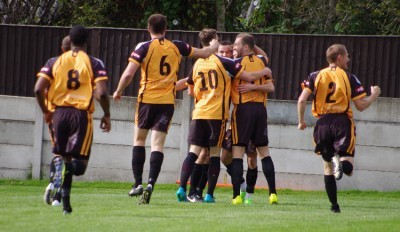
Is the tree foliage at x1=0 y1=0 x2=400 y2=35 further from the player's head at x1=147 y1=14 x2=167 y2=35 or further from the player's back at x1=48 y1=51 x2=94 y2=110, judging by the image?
the player's back at x1=48 y1=51 x2=94 y2=110

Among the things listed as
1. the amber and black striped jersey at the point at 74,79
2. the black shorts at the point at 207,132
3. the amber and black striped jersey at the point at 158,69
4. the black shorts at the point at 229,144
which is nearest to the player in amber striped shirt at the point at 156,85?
the amber and black striped jersey at the point at 158,69

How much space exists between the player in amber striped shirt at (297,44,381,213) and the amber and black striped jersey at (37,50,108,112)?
2.72m

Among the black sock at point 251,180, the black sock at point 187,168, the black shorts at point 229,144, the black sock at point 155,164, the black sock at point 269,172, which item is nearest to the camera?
the black sock at point 155,164

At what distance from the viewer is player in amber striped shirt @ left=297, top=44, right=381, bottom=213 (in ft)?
40.8

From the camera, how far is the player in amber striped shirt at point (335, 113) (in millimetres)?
12430

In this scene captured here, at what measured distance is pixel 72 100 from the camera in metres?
11.0

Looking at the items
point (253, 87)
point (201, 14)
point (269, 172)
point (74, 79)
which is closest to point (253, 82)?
point (253, 87)

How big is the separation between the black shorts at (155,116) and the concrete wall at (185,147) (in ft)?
16.1

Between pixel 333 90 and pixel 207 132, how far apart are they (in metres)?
1.81


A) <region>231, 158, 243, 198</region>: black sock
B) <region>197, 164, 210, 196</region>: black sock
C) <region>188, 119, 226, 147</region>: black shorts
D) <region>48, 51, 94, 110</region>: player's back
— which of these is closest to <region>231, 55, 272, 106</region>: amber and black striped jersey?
<region>188, 119, 226, 147</region>: black shorts

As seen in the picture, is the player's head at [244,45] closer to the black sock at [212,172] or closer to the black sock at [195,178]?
the black sock at [212,172]

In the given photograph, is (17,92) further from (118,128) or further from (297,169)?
(297,169)

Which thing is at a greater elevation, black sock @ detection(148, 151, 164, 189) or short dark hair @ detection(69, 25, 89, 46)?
short dark hair @ detection(69, 25, 89, 46)

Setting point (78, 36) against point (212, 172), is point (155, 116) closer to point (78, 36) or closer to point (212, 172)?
point (212, 172)
